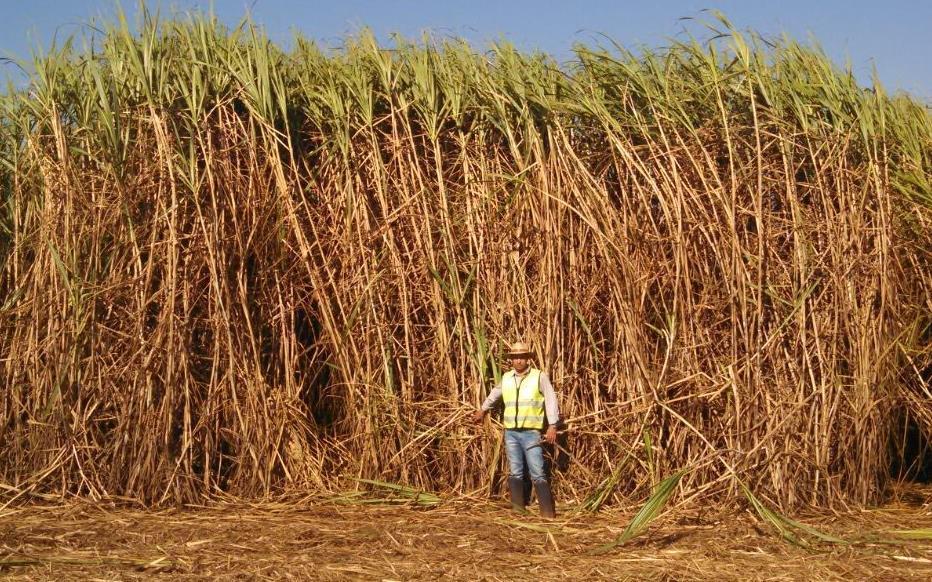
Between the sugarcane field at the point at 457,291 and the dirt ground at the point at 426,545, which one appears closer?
the dirt ground at the point at 426,545

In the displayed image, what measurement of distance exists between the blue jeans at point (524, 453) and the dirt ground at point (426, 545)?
0.29 m

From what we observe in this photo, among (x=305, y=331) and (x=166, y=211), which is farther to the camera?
(x=305, y=331)

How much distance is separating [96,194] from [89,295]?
2.23 feet

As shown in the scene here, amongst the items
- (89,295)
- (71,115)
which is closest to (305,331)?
(89,295)

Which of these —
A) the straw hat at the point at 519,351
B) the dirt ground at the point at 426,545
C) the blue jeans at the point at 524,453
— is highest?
the straw hat at the point at 519,351

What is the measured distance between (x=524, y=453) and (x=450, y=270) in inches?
50.0

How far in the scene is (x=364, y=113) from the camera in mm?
7312

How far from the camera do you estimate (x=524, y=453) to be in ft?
22.2

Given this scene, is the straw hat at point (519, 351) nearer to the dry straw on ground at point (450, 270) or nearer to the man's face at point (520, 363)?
the man's face at point (520, 363)

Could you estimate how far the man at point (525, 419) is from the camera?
6652 millimetres

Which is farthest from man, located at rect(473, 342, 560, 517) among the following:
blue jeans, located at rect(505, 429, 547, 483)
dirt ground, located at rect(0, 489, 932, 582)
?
dirt ground, located at rect(0, 489, 932, 582)

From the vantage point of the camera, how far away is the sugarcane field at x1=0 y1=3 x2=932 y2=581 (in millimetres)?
6684

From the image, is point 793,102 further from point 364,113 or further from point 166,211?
point 166,211

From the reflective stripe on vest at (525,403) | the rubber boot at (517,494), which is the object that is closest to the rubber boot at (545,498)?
the rubber boot at (517,494)
